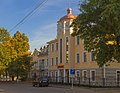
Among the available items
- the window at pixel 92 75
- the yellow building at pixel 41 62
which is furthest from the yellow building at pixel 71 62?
the yellow building at pixel 41 62

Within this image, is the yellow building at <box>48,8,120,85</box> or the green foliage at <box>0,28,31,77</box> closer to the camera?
the yellow building at <box>48,8,120,85</box>

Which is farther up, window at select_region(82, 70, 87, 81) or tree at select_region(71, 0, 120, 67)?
tree at select_region(71, 0, 120, 67)

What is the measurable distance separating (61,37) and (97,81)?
598 inches

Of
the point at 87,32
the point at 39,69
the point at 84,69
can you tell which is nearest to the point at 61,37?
the point at 84,69

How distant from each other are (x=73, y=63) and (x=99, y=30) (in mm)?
34127

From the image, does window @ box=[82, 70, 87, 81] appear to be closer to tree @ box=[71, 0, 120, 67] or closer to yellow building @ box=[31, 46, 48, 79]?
yellow building @ box=[31, 46, 48, 79]

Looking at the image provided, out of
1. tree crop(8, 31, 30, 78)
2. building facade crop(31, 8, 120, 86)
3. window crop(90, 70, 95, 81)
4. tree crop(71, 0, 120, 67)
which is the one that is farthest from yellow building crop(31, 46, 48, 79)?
tree crop(71, 0, 120, 67)

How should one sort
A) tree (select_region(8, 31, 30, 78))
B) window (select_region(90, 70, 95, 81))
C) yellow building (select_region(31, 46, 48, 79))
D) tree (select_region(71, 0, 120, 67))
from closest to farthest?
tree (select_region(71, 0, 120, 67)) < window (select_region(90, 70, 95, 81)) < tree (select_region(8, 31, 30, 78)) < yellow building (select_region(31, 46, 48, 79))

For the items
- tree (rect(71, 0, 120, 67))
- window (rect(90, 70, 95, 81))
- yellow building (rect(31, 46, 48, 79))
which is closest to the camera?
tree (rect(71, 0, 120, 67))

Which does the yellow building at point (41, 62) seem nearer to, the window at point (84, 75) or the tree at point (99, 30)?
the window at point (84, 75)

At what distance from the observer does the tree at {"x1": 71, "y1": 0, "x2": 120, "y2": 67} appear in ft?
88.3

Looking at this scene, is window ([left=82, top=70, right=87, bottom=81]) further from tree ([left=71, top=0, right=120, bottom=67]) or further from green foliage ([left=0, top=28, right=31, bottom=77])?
tree ([left=71, top=0, right=120, bottom=67])

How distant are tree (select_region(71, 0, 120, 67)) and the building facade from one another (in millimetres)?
21406

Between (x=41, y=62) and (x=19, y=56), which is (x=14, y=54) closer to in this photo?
(x=19, y=56)
